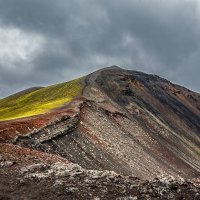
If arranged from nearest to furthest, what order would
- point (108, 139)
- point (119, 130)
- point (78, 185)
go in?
point (78, 185)
point (108, 139)
point (119, 130)

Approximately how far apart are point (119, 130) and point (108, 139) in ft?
37.4

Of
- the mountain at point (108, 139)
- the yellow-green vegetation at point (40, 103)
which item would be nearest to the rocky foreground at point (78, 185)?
the mountain at point (108, 139)

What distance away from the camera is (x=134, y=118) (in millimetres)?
107188

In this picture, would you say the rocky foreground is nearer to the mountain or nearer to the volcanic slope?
the mountain

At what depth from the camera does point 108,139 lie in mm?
75812

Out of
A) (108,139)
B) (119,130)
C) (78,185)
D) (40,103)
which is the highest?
(40,103)

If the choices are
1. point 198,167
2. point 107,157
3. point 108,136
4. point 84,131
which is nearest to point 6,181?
point 107,157

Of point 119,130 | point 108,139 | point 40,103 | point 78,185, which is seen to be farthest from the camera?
point 40,103

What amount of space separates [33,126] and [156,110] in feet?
234

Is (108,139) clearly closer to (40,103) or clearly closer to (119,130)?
(119,130)

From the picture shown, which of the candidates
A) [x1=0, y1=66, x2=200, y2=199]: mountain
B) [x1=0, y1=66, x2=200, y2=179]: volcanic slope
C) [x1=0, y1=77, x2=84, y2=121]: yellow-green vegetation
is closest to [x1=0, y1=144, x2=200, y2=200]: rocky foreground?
[x1=0, y1=66, x2=200, y2=199]: mountain

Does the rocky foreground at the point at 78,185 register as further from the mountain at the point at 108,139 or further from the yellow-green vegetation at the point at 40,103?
the yellow-green vegetation at the point at 40,103

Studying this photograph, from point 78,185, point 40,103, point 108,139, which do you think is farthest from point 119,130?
point 78,185

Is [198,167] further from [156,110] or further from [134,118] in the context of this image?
[156,110]
